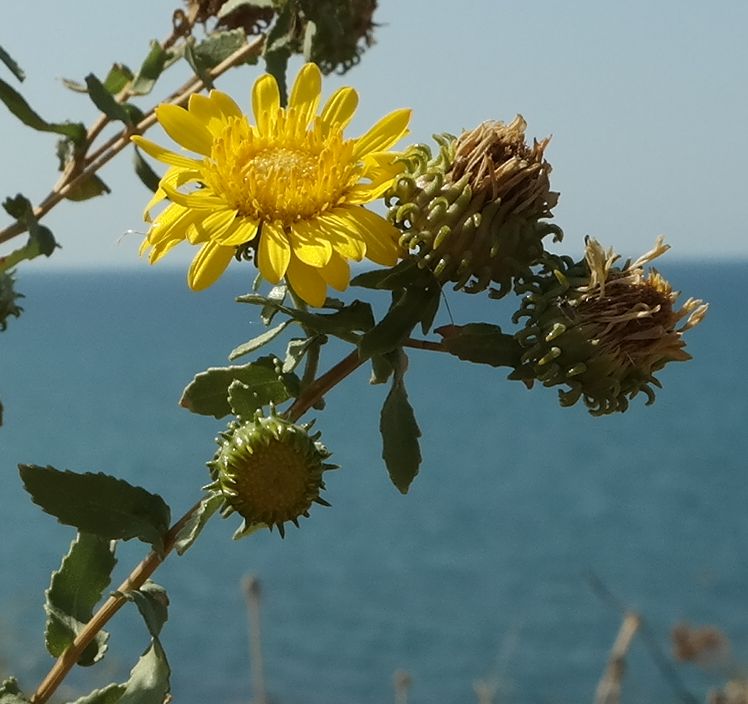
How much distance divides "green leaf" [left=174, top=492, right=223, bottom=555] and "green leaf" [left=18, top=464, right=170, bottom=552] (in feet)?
0.25

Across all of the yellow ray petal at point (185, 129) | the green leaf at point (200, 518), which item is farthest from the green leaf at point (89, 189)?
the green leaf at point (200, 518)

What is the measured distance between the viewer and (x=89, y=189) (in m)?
2.35

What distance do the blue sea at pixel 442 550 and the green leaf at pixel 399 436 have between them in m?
A: 2.40

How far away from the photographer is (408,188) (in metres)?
1.38

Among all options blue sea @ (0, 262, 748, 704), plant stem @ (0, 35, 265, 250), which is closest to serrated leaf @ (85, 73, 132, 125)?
plant stem @ (0, 35, 265, 250)

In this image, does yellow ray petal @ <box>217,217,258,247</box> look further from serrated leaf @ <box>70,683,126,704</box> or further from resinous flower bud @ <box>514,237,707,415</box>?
serrated leaf @ <box>70,683,126,704</box>

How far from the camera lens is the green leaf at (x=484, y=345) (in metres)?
1.45

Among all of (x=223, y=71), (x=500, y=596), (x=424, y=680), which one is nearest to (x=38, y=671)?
(x=424, y=680)

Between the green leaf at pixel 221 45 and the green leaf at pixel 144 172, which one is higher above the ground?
the green leaf at pixel 221 45

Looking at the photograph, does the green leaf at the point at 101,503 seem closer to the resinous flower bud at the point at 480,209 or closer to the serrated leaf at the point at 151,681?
the serrated leaf at the point at 151,681

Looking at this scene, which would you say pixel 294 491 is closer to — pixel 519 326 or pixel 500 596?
pixel 519 326

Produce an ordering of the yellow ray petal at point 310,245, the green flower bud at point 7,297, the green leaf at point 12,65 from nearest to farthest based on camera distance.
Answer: the yellow ray petal at point 310,245 < the green leaf at point 12,65 < the green flower bud at point 7,297

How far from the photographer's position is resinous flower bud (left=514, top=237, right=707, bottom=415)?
143cm

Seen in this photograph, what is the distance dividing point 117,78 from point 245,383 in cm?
118
